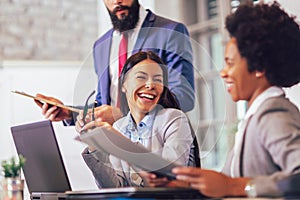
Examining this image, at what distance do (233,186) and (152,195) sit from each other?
0.47ft

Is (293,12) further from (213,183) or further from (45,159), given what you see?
(45,159)

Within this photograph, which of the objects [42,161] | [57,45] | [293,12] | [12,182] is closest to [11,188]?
[12,182]

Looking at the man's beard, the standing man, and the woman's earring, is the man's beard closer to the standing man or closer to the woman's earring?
the standing man

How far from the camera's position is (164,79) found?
1377 mm

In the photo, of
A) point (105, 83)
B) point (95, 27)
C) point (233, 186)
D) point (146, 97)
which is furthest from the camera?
point (95, 27)

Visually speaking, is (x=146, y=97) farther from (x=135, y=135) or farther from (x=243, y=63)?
(x=243, y=63)

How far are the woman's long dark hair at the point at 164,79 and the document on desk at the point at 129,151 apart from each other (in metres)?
0.09

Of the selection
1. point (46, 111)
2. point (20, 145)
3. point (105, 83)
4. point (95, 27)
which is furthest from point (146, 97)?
point (95, 27)

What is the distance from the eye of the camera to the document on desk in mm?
1224

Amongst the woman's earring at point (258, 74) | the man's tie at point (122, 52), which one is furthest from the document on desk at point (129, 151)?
the woman's earring at point (258, 74)

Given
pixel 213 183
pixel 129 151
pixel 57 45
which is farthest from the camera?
pixel 57 45

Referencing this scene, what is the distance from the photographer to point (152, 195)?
46.6 inches

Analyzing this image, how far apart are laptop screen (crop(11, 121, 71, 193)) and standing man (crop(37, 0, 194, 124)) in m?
0.05

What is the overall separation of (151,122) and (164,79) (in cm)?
9
